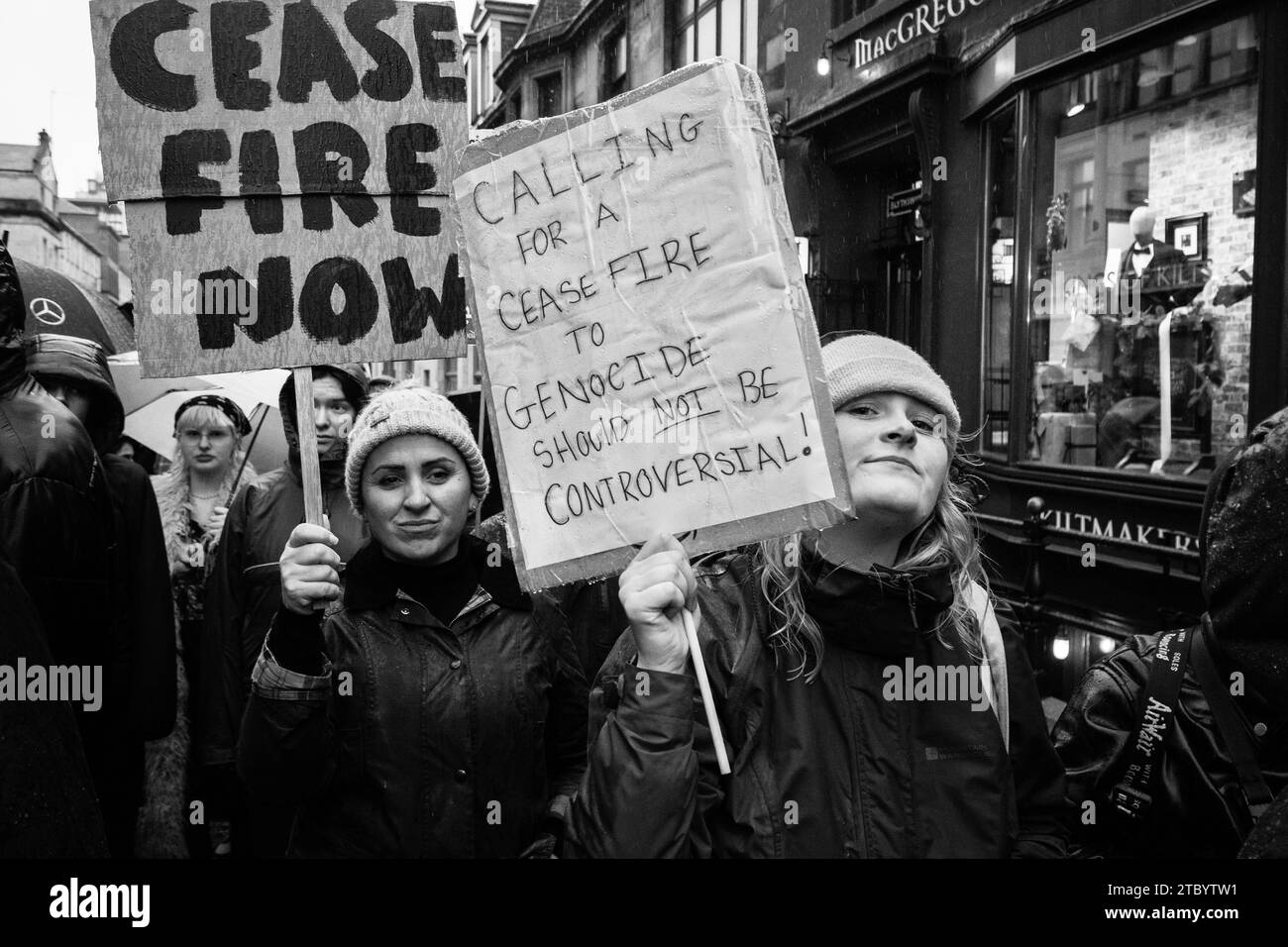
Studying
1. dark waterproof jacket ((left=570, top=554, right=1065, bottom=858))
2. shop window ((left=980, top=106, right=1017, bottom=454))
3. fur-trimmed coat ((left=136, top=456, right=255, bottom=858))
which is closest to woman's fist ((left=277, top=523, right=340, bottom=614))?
dark waterproof jacket ((left=570, top=554, right=1065, bottom=858))

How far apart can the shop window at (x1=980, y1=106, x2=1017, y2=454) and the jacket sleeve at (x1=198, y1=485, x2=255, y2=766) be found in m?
5.66

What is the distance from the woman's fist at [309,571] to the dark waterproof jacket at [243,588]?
1.53m

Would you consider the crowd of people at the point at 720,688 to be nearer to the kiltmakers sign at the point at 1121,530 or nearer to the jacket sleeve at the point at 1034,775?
the jacket sleeve at the point at 1034,775

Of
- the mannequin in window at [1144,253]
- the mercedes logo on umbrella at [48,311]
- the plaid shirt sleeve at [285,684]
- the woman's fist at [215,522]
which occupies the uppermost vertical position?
the mannequin in window at [1144,253]

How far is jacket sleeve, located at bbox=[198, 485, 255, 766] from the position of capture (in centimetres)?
368

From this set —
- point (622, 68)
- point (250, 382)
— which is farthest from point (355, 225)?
point (622, 68)

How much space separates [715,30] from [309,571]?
21.7 feet

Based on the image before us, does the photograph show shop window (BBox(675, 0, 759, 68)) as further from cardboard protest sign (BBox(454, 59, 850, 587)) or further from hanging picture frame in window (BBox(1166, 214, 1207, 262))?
cardboard protest sign (BBox(454, 59, 850, 587))

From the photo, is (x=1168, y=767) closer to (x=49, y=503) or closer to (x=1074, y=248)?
(x=49, y=503)

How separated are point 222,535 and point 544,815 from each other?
2024 mm

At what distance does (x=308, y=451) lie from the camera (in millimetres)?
2184

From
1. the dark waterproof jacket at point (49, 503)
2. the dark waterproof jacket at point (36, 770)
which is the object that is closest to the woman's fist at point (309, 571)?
the dark waterproof jacket at point (36, 770)

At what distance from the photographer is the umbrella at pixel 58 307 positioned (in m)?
4.41
